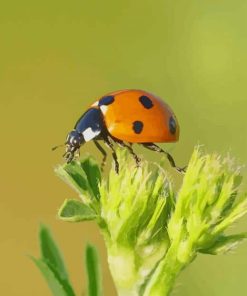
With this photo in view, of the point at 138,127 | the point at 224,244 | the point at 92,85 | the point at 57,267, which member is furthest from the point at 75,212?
the point at 92,85

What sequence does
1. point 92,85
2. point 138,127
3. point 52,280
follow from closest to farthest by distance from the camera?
1. point 52,280
2. point 138,127
3. point 92,85

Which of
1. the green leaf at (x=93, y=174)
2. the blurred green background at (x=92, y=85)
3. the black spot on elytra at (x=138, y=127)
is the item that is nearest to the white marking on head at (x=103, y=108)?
the black spot on elytra at (x=138, y=127)

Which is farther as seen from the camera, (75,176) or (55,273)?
(75,176)

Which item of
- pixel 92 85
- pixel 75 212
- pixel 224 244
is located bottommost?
pixel 224 244

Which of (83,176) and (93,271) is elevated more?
(83,176)

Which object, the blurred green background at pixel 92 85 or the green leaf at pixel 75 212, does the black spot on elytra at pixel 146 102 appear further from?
the blurred green background at pixel 92 85

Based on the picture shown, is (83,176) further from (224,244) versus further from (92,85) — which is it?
(92,85)

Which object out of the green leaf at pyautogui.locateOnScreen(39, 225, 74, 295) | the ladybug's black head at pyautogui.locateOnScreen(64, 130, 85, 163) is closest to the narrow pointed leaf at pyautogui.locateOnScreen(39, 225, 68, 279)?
the green leaf at pyautogui.locateOnScreen(39, 225, 74, 295)

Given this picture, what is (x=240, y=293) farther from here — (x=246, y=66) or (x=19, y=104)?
(x=19, y=104)
